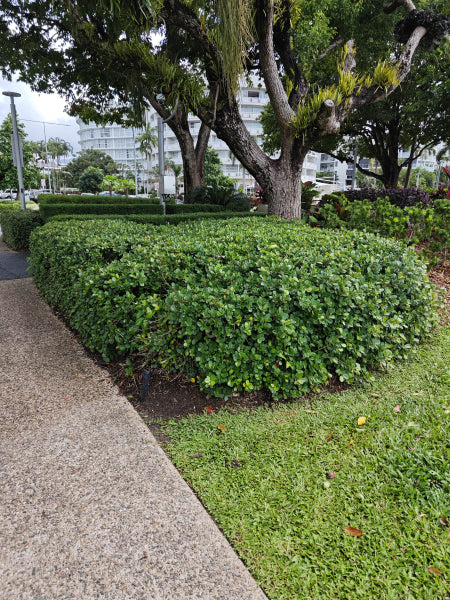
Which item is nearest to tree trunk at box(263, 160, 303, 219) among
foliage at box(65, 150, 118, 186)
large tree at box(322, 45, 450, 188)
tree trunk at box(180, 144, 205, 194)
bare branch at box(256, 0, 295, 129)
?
bare branch at box(256, 0, 295, 129)

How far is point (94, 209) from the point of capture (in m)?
11.8

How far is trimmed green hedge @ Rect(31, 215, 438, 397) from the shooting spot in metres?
2.82

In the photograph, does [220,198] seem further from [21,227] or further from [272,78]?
[21,227]

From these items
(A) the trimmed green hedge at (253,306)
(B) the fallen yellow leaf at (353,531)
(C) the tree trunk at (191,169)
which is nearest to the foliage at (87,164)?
(C) the tree trunk at (191,169)

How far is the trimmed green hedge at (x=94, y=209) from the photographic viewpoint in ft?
33.3

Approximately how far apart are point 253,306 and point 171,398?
3.14ft

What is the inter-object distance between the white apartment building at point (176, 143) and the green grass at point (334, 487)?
5840cm

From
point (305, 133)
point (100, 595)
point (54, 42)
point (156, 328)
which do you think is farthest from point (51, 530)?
point (54, 42)

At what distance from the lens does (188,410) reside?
114 inches

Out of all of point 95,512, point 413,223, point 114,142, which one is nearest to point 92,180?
point 114,142

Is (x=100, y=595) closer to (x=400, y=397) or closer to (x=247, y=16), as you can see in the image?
(x=400, y=397)

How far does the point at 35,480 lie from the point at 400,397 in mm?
2531

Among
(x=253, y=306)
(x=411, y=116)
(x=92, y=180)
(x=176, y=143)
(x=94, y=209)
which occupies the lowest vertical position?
(x=253, y=306)

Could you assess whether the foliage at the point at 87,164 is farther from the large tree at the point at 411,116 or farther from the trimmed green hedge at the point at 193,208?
the trimmed green hedge at the point at 193,208
